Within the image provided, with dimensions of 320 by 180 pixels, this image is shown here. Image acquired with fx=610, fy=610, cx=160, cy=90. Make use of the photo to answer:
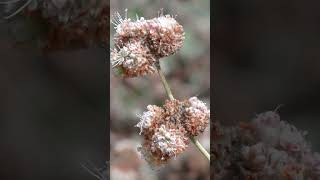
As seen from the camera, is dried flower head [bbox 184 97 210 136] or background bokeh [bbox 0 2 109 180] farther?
background bokeh [bbox 0 2 109 180]

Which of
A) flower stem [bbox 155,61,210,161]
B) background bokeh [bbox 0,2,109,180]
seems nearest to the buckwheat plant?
flower stem [bbox 155,61,210,161]

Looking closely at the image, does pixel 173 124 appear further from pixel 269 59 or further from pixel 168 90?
pixel 269 59

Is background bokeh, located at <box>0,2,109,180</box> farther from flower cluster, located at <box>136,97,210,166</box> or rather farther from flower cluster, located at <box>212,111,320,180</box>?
flower cluster, located at <box>212,111,320,180</box>

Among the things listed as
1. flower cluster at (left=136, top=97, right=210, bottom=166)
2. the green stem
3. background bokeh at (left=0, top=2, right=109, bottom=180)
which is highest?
background bokeh at (left=0, top=2, right=109, bottom=180)

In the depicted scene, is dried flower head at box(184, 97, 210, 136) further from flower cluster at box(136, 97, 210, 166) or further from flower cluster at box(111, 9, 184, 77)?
flower cluster at box(111, 9, 184, 77)

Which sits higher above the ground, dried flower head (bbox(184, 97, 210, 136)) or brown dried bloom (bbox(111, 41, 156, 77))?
brown dried bloom (bbox(111, 41, 156, 77))
